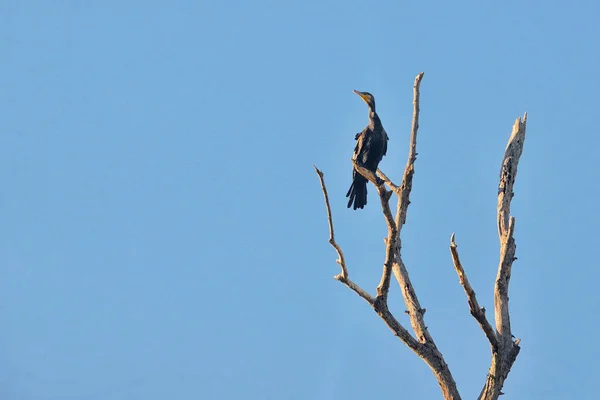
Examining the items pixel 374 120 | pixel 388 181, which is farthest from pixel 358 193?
pixel 388 181

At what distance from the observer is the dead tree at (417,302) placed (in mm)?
8633

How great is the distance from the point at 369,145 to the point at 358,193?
2.52ft

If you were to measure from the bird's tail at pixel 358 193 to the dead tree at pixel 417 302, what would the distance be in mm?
3197

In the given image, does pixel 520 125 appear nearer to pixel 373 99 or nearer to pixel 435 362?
pixel 435 362

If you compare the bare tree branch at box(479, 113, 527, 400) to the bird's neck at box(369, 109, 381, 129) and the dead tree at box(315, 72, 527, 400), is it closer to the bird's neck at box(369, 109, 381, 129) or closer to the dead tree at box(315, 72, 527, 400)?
the dead tree at box(315, 72, 527, 400)

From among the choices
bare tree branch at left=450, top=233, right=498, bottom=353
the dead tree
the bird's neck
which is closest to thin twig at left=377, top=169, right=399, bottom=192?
the dead tree

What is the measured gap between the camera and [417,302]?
30.5ft

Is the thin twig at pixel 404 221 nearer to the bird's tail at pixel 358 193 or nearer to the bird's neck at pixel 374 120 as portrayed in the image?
the bird's tail at pixel 358 193

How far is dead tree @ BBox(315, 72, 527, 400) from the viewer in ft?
28.3

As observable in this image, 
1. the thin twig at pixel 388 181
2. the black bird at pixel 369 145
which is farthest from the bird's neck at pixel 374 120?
the thin twig at pixel 388 181

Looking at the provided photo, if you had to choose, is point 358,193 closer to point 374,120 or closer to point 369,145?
point 369,145

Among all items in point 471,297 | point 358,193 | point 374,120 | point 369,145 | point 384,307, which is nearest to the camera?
point 471,297

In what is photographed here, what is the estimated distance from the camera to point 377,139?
13.1 m

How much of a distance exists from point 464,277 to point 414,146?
1419mm
